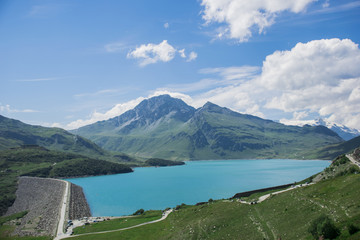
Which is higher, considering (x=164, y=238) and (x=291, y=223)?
(x=291, y=223)

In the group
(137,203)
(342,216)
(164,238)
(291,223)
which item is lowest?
(137,203)

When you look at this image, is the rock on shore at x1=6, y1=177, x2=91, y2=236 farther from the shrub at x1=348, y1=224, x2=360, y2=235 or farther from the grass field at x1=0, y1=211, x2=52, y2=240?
the shrub at x1=348, y1=224, x2=360, y2=235

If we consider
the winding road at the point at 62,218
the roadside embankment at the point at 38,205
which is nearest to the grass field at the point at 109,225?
the winding road at the point at 62,218

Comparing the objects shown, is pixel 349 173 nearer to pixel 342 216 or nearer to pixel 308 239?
pixel 342 216

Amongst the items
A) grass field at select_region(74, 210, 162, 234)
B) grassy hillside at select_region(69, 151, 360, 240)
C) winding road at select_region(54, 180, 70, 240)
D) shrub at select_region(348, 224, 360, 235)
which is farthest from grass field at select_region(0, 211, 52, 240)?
shrub at select_region(348, 224, 360, 235)

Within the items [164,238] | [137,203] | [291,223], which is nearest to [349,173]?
[291,223]

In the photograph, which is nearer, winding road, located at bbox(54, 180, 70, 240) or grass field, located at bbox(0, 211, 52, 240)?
winding road, located at bbox(54, 180, 70, 240)

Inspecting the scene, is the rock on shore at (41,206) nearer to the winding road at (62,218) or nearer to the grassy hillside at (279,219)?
the winding road at (62,218)

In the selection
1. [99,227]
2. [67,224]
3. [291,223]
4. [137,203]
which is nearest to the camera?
[291,223]

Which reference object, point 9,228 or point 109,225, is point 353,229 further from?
point 9,228
